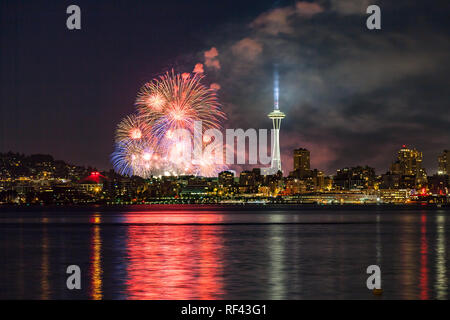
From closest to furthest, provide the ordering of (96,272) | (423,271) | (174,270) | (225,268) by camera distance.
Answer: (96,272), (423,271), (174,270), (225,268)

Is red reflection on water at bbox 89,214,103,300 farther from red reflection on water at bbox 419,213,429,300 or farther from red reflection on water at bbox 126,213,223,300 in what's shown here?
red reflection on water at bbox 419,213,429,300

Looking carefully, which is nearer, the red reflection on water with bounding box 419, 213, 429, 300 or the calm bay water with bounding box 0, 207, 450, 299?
the red reflection on water with bounding box 419, 213, 429, 300

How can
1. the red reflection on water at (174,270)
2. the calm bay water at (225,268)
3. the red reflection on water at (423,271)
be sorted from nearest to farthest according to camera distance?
the red reflection on water at (423,271) → the red reflection on water at (174,270) → the calm bay water at (225,268)

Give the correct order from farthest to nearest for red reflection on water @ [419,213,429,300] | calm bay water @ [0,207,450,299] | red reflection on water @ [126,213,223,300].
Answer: calm bay water @ [0,207,450,299] < red reflection on water @ [126,213,223,300] < red reflection on water @ [419,213,429,300]

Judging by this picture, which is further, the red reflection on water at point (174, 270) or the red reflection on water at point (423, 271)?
the red reflection on water at point (174, 270)

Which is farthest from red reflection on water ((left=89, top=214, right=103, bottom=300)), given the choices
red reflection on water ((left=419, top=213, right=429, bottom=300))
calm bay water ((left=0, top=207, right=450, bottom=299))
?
red reflection on water ((left=419, top=213, right=429, bottom=300))

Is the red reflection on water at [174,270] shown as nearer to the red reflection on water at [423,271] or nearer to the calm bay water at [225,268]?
the calm bay water at [225,268]

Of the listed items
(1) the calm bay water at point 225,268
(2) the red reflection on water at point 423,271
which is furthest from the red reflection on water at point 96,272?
(2) the red reflection on water at point 423,271

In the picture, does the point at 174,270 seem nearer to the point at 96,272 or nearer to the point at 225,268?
the point at 225,268

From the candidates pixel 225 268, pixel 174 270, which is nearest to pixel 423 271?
pixel 225 268

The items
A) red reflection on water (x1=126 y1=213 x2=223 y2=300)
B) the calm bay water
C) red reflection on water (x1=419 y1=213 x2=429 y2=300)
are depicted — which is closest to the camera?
red reflection on water (x1=419 y1=213 x2=429 y2=300)

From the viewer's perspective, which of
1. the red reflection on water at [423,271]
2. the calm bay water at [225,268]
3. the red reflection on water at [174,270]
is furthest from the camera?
the calm bay water at [225,268]

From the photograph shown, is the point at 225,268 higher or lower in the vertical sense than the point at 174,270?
lower
